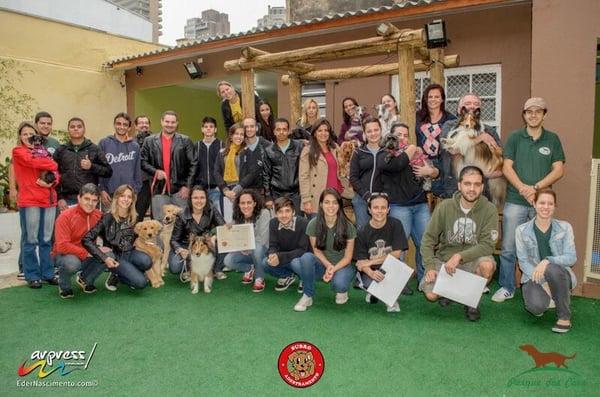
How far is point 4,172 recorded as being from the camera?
7961mm

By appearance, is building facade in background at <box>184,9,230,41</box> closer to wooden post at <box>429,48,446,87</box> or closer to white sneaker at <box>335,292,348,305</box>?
wooden post at <box>429,48,446,87</box>

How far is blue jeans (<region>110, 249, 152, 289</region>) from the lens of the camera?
5137 mm

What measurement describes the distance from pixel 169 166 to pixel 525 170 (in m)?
3.98

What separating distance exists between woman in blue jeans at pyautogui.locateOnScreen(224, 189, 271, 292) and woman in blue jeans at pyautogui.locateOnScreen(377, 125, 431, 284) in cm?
139

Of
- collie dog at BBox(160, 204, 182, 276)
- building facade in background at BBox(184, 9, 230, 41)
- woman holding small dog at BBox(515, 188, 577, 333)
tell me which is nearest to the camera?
woman holding small dog at BBox(515, 188, 577, 333)

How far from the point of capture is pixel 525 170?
184 inches

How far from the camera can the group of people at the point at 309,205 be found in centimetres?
434

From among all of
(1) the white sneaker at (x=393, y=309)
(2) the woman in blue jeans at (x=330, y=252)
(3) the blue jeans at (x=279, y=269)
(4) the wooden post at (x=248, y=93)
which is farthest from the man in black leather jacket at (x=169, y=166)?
(1) the white sneaker at (x=393, y=309)

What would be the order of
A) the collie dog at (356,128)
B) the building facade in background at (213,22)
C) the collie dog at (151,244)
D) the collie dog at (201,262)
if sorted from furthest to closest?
the building facade in background at (213,22) < the collie dog at (356,128) < the collie dog at (151,244) < the collie dog at (201,262)

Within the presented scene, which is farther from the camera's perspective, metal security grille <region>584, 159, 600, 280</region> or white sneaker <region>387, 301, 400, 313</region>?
metal security grille <region>584, 159, 600, 280</region>

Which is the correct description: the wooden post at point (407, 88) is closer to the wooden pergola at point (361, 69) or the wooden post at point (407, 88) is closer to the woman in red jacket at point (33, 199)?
the wooden pergola at point (361, 69)

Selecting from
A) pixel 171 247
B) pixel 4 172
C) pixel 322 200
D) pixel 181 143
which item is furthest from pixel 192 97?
pixel 322 200

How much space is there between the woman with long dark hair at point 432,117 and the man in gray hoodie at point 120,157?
3.45 metres

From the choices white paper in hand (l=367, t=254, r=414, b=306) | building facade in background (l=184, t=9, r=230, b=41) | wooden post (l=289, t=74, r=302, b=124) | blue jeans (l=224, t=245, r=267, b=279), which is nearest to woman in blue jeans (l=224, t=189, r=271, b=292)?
blue jeans (l=224, t=245, r=267, b=279)
